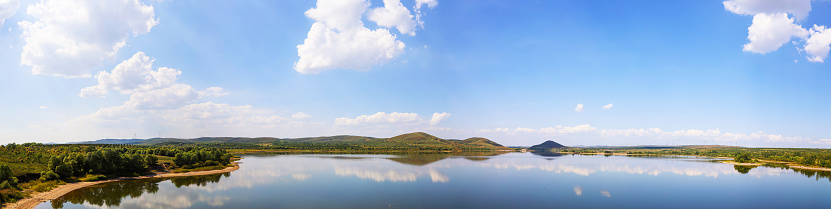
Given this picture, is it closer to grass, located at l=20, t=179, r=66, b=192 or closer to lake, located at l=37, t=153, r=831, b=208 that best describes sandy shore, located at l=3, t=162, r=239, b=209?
grass, located at l=20, t=179, r=66, b=192

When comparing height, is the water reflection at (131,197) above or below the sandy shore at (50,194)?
below

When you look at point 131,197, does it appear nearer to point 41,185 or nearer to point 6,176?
point 41,185

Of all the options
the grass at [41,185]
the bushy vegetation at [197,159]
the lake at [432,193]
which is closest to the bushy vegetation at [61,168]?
the grass at [41,185]

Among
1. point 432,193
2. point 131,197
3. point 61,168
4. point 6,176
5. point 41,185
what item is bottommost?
point 131,197

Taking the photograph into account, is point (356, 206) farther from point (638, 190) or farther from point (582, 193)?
point (638, 190)

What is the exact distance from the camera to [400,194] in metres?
62.3

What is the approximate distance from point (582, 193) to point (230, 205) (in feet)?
188

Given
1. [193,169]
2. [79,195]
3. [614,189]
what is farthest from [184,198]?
[614,189]

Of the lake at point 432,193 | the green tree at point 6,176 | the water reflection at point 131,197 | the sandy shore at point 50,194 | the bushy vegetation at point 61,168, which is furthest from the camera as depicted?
the bushy vegetation at point 61,168

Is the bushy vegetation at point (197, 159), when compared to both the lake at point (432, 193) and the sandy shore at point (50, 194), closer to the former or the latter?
the sandy shore at point (50, 194)

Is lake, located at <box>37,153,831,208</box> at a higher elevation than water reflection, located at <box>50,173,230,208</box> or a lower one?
higher

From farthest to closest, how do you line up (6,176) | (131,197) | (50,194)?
1. (131,197)
2. (50,194)
3. (6,176)

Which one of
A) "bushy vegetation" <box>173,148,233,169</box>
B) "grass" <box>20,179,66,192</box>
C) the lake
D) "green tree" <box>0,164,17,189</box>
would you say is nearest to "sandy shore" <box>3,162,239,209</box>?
"grass" <box>20,179,66,192</box>

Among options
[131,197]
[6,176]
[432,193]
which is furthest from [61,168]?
[432,193]
